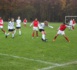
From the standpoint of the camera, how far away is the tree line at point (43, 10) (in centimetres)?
8844

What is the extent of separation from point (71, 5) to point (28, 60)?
258ft

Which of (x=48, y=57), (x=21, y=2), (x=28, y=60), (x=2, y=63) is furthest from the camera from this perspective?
(x=21, y=2)

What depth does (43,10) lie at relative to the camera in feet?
301

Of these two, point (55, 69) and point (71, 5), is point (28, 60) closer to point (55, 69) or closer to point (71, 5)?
point (55, 69)

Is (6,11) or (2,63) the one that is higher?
(2,63)

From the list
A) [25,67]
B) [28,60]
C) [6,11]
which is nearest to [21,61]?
[28,60]

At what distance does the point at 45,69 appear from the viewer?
10.2 m

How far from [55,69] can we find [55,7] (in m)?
81.3

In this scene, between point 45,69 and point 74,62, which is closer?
point 45,69

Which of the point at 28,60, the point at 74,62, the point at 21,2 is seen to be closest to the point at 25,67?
the point at 28,60

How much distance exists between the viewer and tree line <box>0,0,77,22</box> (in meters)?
88.4

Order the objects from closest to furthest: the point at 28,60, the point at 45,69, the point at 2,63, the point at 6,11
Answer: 1. the point at 45,69
2. the point at 2,63
3. the point at 28,60
4. the point at 6,11

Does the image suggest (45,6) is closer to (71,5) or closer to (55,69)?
(71,5)

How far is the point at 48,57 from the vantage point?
42.8 feet
